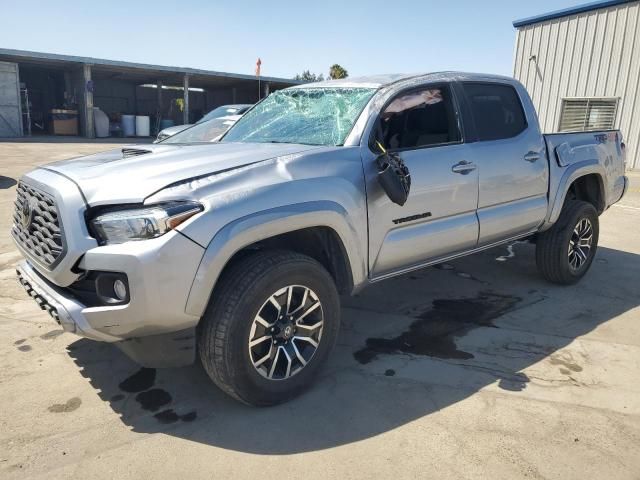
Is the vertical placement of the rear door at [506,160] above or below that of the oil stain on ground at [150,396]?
above

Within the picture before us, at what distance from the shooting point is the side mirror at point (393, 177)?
3.11 metres

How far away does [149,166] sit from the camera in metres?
2.78

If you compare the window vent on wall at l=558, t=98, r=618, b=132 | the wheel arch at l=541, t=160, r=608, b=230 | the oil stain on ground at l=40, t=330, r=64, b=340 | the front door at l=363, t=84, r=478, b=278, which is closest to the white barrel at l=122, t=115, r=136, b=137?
the window vent on wall at l=558, t=98, r=618, b=132

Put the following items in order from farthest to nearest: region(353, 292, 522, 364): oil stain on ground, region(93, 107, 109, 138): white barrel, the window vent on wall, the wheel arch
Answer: region(93, 107, 109, 138): white barrel
the window vent on wall
the wheel arch
region(353, 292, 522, 364): oil stain on ground

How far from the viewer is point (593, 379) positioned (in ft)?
10.6

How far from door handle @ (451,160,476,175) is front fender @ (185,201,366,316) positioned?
1.01 metres

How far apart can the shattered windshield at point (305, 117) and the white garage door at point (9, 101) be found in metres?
23.4

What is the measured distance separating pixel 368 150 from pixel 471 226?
44.7 inches

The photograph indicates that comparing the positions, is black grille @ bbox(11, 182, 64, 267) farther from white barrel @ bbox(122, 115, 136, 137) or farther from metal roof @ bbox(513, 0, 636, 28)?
white barrel @ bbox(122, 115, 136, 137)

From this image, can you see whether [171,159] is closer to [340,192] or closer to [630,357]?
[340,192]

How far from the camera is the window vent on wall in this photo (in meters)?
15.5

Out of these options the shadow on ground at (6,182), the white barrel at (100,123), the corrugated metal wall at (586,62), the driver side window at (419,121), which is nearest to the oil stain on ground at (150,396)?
the driver side window at (419,121)

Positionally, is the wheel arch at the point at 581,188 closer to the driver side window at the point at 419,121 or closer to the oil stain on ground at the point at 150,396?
the driver side window at the point at 419,121

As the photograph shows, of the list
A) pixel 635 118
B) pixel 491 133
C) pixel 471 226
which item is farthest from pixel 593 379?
pixel 635 118
